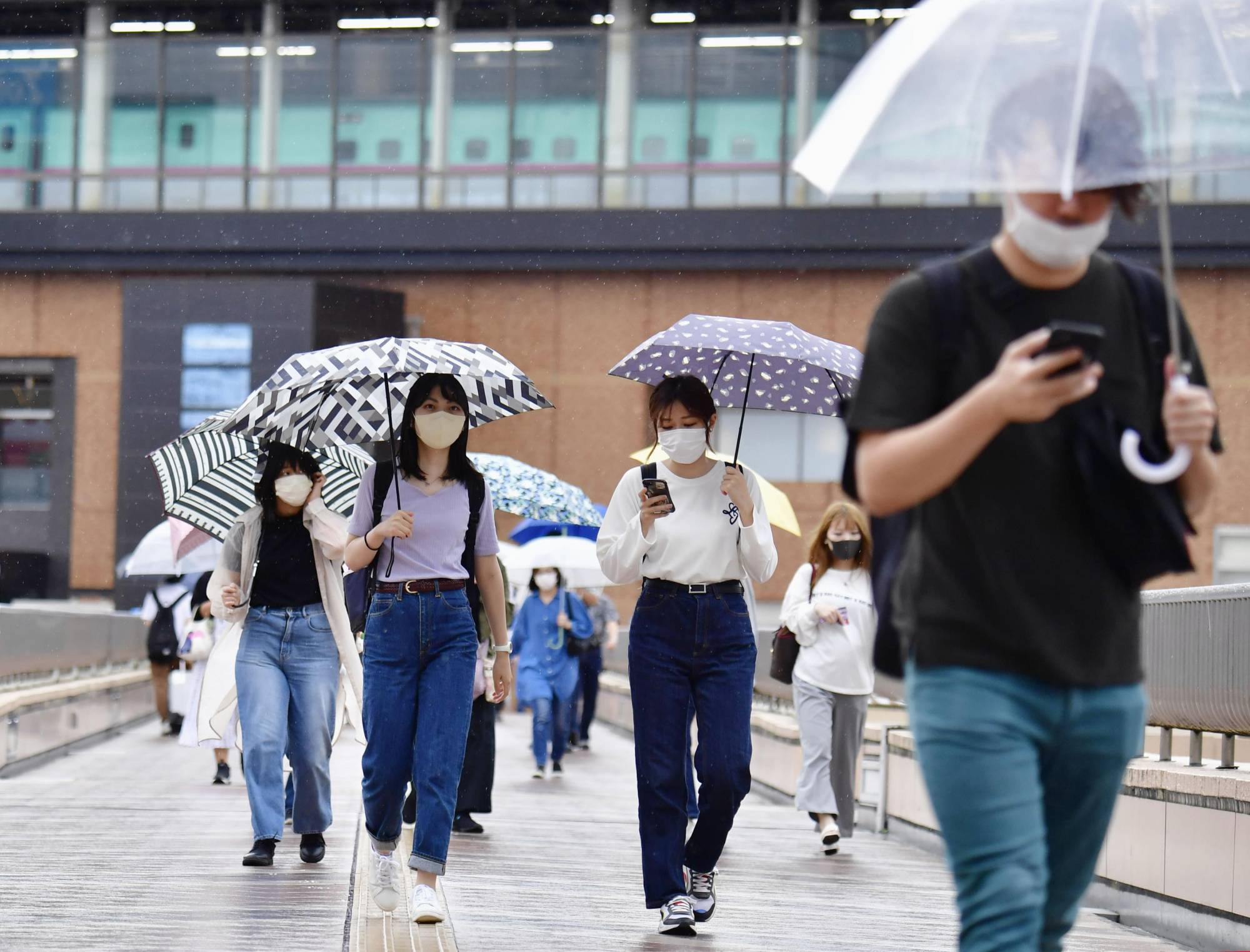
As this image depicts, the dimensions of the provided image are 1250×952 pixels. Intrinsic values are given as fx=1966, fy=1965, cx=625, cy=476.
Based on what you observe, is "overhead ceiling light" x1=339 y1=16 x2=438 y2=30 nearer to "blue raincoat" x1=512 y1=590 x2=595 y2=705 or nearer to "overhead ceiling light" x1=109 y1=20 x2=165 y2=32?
"overhead ceiling light" x1=109 y1=20 x2=165 y2=32

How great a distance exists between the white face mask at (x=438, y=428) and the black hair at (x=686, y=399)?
30.8 inches

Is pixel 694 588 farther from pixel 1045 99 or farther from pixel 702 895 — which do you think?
pixel 1045 99

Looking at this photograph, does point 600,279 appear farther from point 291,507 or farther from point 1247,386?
point 291,507

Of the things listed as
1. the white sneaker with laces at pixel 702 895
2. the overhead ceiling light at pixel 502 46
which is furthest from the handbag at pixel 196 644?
the overhead ceiling light at pixel 502 46

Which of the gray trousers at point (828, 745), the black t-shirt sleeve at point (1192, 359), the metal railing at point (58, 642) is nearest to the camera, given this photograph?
the black t-shirt sleeve at point (1192, 359)

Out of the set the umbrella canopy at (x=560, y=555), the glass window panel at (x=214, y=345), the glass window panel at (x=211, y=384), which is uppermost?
the glass window panel at (x=214, y=345)

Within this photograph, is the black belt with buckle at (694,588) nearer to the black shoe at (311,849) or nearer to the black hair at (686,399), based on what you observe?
the black hair at (686,399)

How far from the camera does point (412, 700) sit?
295 inches

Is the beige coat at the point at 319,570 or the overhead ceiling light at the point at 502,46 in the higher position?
the overhead ceiling light at the point at 502,46

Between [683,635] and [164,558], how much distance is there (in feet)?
37.8

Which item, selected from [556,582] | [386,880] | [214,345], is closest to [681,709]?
[386,880]

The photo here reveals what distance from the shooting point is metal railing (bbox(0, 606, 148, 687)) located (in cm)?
1633

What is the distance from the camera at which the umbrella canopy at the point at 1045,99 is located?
3.41 m

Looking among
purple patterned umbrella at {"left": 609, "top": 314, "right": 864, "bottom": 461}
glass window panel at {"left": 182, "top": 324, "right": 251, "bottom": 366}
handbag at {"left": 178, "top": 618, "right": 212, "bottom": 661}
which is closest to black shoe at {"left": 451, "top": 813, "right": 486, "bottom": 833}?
purple patterned umbrella at {"left": 609, "top": 314, "right": 864, "bottom": 461}
